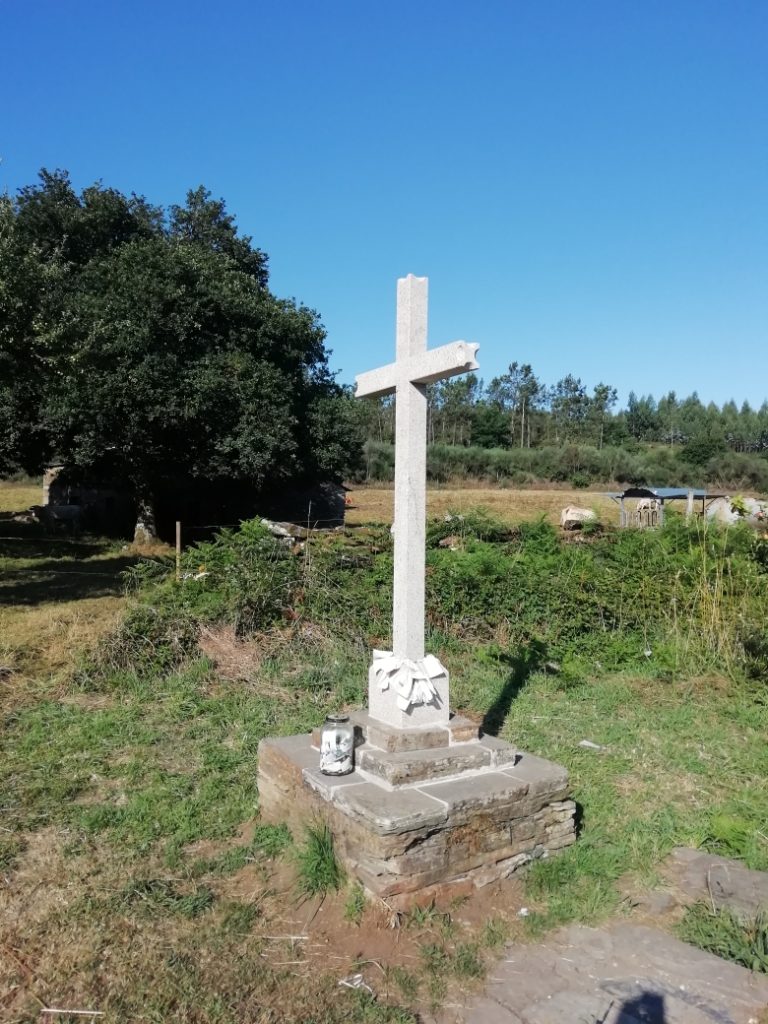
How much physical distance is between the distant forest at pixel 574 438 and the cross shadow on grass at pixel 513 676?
3768 cm

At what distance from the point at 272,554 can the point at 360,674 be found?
1898mm

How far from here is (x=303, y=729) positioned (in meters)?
5.18

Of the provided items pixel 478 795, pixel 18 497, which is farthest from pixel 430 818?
pixel 18 497

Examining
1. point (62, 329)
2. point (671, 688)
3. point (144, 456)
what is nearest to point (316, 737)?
point (671, 688)

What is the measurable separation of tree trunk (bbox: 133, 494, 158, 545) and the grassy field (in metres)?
9.89

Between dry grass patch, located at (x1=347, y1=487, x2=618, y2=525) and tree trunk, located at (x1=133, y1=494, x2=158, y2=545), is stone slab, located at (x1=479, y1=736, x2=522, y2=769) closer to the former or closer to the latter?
tree trunk, located at (x1=133, y1=494, x2=158, y2=545)

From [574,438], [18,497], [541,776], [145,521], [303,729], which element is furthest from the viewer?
[574,438]

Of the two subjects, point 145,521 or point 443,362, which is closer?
point 443,362

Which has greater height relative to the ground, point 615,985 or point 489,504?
point 489,504

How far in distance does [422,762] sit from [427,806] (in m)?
0.29

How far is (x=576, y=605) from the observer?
24.3 ft

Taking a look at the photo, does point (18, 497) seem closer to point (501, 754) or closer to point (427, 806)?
point (501, 754)

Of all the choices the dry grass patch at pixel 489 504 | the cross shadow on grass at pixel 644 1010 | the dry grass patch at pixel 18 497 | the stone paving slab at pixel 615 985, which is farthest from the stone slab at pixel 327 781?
the dry grass patch at pixel 18 497

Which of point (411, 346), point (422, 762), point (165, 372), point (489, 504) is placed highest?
point (165, 372)
